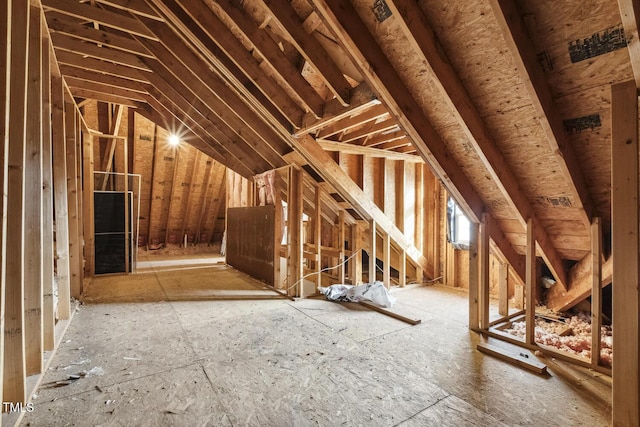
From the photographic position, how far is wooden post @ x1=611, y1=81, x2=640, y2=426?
1.47 m

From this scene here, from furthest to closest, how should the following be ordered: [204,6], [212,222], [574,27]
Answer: [212,222] → [204,6] → [574,27]

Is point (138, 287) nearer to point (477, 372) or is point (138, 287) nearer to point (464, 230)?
point (477, 372)

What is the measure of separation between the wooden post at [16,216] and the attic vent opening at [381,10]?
2.05 meters

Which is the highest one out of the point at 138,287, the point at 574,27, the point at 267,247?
the point at 574,27

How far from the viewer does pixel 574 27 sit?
4.90 ft

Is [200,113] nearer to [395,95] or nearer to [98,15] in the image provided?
[98,15]

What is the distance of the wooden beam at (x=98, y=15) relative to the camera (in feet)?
9.12

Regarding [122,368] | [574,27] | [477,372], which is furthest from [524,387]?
[122,368]

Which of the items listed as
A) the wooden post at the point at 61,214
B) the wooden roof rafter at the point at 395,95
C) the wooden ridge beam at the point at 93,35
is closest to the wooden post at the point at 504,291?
the wooden roof rafter at the point at 395,95

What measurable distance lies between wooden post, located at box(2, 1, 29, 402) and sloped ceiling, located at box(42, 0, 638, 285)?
1272 mm

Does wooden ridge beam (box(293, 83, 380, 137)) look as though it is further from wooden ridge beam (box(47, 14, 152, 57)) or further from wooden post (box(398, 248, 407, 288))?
wooden post (box(398, 248, 407, 288))

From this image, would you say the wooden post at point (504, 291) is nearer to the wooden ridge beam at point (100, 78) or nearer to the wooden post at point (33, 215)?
the wooden post at point (33, 215)

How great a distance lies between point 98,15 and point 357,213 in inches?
149

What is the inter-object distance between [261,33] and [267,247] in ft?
10.2
